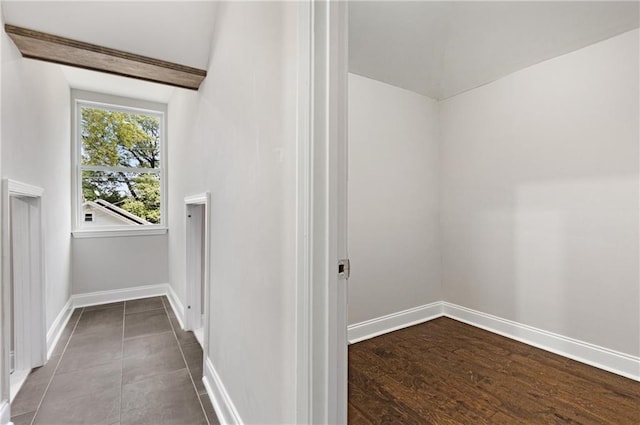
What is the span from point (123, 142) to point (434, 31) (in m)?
4.04

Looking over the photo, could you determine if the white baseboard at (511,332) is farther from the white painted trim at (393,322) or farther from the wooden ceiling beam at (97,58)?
the wooden ceiling beam at (97,58)

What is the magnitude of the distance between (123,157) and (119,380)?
3025 millimetres

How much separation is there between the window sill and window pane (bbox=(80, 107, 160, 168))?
890mm

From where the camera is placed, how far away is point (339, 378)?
1000 millimetres

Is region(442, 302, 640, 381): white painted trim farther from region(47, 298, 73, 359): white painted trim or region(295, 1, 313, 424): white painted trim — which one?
region(47, 298, 73, 359): white painted trim

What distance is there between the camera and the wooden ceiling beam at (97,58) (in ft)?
5.90

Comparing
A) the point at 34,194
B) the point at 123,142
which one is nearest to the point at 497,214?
the point at 34,194

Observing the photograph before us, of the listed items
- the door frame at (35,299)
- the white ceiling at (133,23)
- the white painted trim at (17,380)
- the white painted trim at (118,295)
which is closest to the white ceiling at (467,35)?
the white ceiling at (133,23)

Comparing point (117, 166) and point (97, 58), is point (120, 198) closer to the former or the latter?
point (117, 166)

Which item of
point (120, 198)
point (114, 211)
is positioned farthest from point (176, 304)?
point (120, 198)

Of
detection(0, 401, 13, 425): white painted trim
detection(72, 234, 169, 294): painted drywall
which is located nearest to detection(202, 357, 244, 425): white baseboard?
detection(0, 401, 13, 425): white painted trim

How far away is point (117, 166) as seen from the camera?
407 cm

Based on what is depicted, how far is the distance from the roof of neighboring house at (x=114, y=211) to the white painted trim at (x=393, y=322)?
3.36 meters

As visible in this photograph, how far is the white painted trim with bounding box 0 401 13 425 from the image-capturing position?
1652 mm
